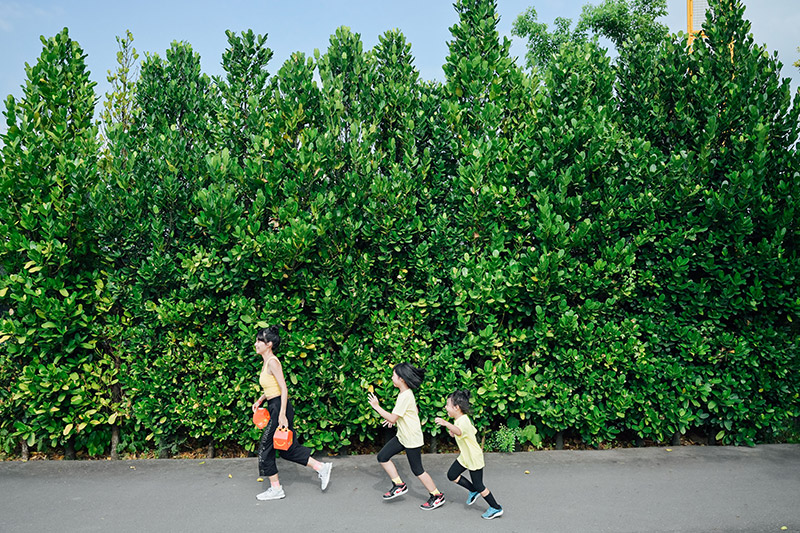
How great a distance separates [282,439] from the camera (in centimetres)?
560

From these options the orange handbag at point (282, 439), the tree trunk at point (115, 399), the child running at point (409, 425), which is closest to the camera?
the child running at point (409, 425)

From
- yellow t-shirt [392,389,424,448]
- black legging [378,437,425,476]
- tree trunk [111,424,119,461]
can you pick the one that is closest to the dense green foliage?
tree trunk [111,424,119,461]

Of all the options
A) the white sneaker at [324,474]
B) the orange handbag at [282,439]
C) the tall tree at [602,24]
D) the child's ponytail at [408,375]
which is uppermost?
the tall tree at [602,24]

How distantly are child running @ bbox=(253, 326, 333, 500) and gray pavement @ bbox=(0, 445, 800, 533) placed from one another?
0.17 m

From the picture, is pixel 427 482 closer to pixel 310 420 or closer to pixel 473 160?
pixel 310 420

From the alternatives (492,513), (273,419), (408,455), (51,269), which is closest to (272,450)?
(273,419)

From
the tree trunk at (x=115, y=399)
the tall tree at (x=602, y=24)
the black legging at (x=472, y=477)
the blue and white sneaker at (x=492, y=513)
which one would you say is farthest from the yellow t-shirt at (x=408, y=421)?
the tall tree at (x=602, y=24)

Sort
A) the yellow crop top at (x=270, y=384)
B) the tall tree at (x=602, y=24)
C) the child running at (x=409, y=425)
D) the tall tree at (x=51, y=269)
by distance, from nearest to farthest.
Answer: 1. the child running at (x=409, y=425)
2. the yellow crop top at (x=270, y=384)
3. the tall tree at (x=51, y=269)
4. the tall tree at (x=602, y=24)

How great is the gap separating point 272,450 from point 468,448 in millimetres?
1958

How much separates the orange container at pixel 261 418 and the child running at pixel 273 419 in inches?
3.2

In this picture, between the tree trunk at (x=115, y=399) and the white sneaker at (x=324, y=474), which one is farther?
the tree trunk at (x=115, y=399)

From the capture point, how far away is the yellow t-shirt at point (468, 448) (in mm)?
5086

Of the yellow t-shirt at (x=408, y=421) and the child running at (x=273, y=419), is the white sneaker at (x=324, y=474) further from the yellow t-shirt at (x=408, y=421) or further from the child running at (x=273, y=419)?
the yellow t-shirt at (x=408, y=421)

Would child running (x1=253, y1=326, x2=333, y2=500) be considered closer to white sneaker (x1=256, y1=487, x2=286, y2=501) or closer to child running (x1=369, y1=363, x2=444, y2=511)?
white sneaker (x1=256, y1=487, x2=286, y2=501)
